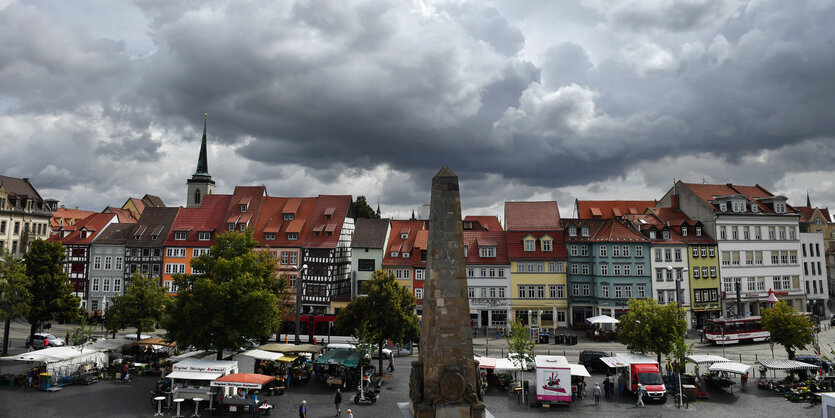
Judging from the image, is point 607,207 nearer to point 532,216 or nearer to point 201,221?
point 532,216

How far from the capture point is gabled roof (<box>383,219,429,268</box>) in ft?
179

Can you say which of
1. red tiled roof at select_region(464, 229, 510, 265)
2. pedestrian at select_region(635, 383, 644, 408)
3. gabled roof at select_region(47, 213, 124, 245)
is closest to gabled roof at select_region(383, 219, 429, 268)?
red tiled roof at select_region(464, 229, 510, 265)

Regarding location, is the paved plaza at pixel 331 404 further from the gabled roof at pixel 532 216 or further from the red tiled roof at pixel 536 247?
the gabled roof at pixel 532 216

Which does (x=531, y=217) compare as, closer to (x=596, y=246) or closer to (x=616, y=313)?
(x=596, y=246)

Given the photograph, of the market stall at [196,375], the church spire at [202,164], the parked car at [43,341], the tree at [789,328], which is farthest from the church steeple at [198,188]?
the tree at [789,328]

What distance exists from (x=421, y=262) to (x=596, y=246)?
17514 millimetres

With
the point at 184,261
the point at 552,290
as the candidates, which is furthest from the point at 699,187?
the point at 184,261

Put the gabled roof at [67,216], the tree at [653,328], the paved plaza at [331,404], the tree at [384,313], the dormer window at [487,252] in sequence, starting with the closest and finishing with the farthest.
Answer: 1. the paved plaza at [331,404]
2. the tree at [653,328]
3. the tree at [384,313]
4. the dormer window at [487,252]
5. the gabled roof at [67,216]

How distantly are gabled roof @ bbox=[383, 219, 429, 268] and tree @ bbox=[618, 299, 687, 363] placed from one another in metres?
24.9

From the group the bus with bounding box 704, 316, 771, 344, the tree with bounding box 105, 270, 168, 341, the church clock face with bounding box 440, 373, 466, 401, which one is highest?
the tree with bounding box 105, 270, 168, 341

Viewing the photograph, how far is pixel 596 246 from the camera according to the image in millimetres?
52062

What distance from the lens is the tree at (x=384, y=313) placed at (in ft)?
111

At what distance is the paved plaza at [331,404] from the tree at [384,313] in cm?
390

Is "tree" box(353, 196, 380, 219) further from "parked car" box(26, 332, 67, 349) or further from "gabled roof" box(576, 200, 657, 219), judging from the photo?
"parked car" box(26, 332, 67, 349)
